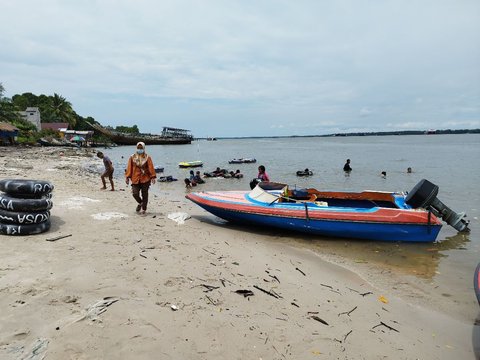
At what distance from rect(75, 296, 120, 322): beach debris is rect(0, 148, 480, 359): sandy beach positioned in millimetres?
15

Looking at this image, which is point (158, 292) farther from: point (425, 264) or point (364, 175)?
point (364, 175)

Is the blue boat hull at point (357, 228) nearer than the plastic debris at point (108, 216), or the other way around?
the plastic debris at point (108, 216)

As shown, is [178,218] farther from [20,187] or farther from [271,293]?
[271,293]

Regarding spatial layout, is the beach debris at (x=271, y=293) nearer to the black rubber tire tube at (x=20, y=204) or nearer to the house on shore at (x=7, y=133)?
the black rubber tire tube at (x=20, y=204)

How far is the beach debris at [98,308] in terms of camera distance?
3196 millimetres

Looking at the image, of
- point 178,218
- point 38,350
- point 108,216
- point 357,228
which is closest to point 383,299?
point 357,228

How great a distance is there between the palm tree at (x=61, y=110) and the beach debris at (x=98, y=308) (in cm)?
7380

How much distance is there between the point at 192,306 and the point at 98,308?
1.00 meters

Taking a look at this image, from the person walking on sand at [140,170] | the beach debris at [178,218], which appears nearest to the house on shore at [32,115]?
the person walking on sand at [140,170]

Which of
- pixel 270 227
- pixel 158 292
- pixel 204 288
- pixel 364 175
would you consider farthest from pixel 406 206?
pixel 364 175

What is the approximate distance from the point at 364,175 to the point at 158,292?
25700 mm

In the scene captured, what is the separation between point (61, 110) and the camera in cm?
6825

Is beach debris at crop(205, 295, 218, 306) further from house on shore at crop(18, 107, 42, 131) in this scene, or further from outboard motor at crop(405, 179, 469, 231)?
house on shore at crop(18, 107, 42, 131)

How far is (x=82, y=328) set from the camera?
301cm
